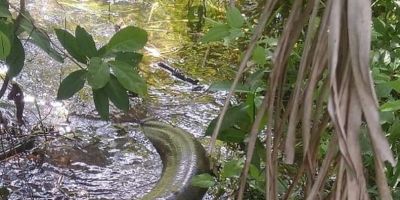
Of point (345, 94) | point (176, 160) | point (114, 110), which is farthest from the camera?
point (114, 110)

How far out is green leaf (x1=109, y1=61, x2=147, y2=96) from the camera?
165 cm

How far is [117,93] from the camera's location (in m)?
1.73

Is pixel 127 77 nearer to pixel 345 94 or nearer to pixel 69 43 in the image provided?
pixel 69 43

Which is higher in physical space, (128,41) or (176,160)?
(128,41)

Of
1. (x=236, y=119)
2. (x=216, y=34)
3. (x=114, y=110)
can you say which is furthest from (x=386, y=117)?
(x=114, y=110)

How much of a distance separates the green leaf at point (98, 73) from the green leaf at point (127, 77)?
0.08 ft

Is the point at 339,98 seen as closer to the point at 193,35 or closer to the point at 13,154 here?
the point at 13,154

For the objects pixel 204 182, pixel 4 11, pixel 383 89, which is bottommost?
pixel 204 182

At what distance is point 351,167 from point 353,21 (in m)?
0.16

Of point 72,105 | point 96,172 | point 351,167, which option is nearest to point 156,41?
point 72,105

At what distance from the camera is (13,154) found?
123 inches

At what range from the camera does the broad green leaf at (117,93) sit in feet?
5.63

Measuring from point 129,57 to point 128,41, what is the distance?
4cm

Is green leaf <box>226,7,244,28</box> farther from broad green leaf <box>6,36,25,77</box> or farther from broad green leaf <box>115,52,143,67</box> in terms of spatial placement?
broad green leaf <box>6,36,25,77</box>
